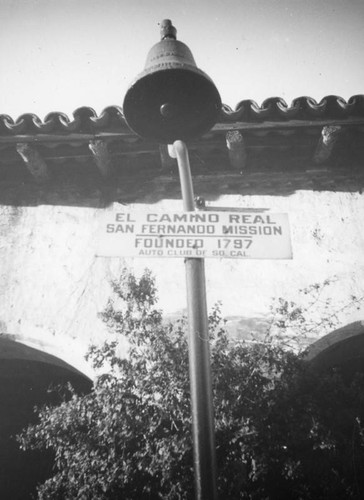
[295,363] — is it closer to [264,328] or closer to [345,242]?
[264,328]

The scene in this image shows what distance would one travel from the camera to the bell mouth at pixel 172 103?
2.02 meters

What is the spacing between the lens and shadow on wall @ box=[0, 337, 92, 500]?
10.7 ft

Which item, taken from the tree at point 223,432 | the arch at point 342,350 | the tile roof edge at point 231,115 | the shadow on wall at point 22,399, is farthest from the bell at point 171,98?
the shadow on wall at point 22,399

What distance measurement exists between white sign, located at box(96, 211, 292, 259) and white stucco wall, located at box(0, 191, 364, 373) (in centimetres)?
131

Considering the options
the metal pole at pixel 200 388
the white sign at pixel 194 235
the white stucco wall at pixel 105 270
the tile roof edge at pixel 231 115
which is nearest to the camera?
the metal pole at pixel 200 388

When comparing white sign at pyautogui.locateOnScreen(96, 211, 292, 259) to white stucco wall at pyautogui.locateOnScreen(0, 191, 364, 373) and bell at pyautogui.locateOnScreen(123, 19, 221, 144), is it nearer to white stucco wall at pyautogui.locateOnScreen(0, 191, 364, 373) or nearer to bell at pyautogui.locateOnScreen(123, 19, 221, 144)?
bell at pyautogui.locateOnScreen(123, 19, 221, 144)

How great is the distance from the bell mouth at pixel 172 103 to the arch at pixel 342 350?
6.18 ft

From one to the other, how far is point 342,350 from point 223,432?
1.84 meters

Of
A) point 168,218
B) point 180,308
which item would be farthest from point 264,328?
point 168,218

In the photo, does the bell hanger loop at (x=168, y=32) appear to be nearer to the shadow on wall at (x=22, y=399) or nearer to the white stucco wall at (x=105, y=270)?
the white stucco wall at (x=105, y=270)

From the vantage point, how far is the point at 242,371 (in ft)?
7.59

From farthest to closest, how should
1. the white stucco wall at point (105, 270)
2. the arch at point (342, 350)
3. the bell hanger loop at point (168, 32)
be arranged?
the white stucco wall at point (105, 270)
the arch at point (342, 350)
the bell hanger loop at point (168, 32)

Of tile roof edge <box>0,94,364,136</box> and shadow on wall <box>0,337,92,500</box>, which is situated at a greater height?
tile roof edge <box>0,94,364,136</box>

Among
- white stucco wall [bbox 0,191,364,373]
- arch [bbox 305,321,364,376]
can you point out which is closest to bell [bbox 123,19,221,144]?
white stucco wall [bbox 0,191,364,373]
